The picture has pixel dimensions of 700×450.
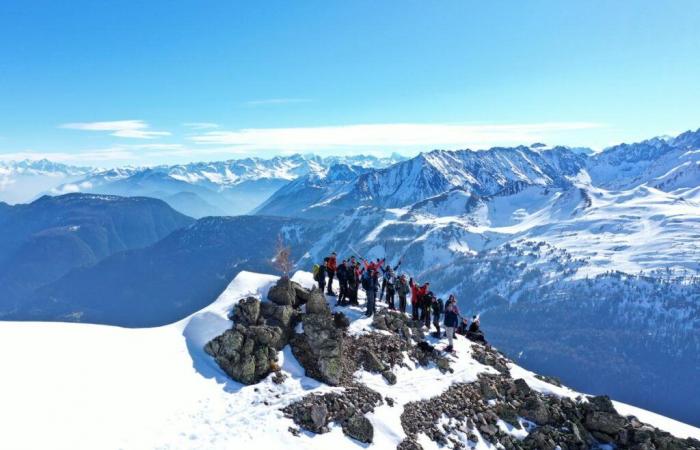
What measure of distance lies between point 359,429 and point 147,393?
10.8 m

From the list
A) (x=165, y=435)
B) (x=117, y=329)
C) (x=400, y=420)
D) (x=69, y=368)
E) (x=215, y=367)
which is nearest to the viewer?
(x=165, y=435)

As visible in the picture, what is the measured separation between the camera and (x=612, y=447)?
26.7 metres

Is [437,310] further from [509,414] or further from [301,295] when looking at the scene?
[301,295]

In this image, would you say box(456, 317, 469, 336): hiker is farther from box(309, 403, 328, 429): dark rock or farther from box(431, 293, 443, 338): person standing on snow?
box(309, 403, 328, 429): dark rock

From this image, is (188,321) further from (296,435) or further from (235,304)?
(296,435)

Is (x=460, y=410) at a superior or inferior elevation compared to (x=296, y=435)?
inferior

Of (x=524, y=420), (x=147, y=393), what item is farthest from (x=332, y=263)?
(x=524, y=420)

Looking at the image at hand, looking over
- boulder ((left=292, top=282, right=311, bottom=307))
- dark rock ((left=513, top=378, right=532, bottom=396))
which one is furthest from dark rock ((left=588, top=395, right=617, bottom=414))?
boulder ((left=292, top=282, right=311, bottom=307))

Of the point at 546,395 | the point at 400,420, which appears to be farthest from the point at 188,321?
the point at 546,395

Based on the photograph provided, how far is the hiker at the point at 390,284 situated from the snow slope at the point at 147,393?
29.9 feet

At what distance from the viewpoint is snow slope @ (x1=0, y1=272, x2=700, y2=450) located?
59.1 ft

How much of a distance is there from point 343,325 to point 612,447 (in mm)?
18467

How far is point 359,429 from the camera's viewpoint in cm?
2158

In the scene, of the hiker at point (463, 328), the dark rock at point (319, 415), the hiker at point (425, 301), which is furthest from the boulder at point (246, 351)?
the hiker at point (463, 328)
